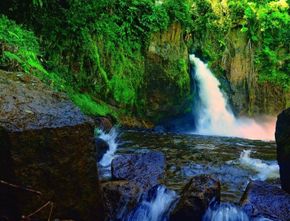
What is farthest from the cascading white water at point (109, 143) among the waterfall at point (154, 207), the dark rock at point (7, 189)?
the dark rock at point (7, 189)

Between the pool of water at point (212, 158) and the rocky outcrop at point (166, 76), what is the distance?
2.09m

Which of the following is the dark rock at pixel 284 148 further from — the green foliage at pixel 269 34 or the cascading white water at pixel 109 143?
the green foliage at pixel 269 34

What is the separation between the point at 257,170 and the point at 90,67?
555 cm

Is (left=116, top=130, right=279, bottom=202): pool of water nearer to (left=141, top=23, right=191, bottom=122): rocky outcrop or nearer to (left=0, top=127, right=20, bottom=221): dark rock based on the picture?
(left=141, top=23, right=191, bottom=122): rocky outcrop

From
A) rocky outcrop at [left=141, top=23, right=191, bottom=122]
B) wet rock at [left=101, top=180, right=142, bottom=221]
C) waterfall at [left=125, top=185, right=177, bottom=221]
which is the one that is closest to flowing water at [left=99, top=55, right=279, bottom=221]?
waterfall at [left=125, top=185, right=177, bottom=221]

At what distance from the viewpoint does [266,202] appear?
4992 millimetres

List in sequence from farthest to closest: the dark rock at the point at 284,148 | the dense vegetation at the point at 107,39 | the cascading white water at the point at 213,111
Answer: the cascading white water at the point at 213,111, the dense vegetation at the point at 107,39, the dark rock at the point at 284,148

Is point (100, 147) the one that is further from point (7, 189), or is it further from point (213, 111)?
point (213, 111)

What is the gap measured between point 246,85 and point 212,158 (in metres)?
9.24

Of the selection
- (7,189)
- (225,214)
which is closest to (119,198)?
(225,214)

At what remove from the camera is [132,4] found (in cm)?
1197

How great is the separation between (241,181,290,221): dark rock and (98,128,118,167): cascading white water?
8.45 ft

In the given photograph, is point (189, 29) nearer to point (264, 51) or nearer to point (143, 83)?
point (143, 83)

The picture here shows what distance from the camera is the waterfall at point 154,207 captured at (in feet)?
15.8
